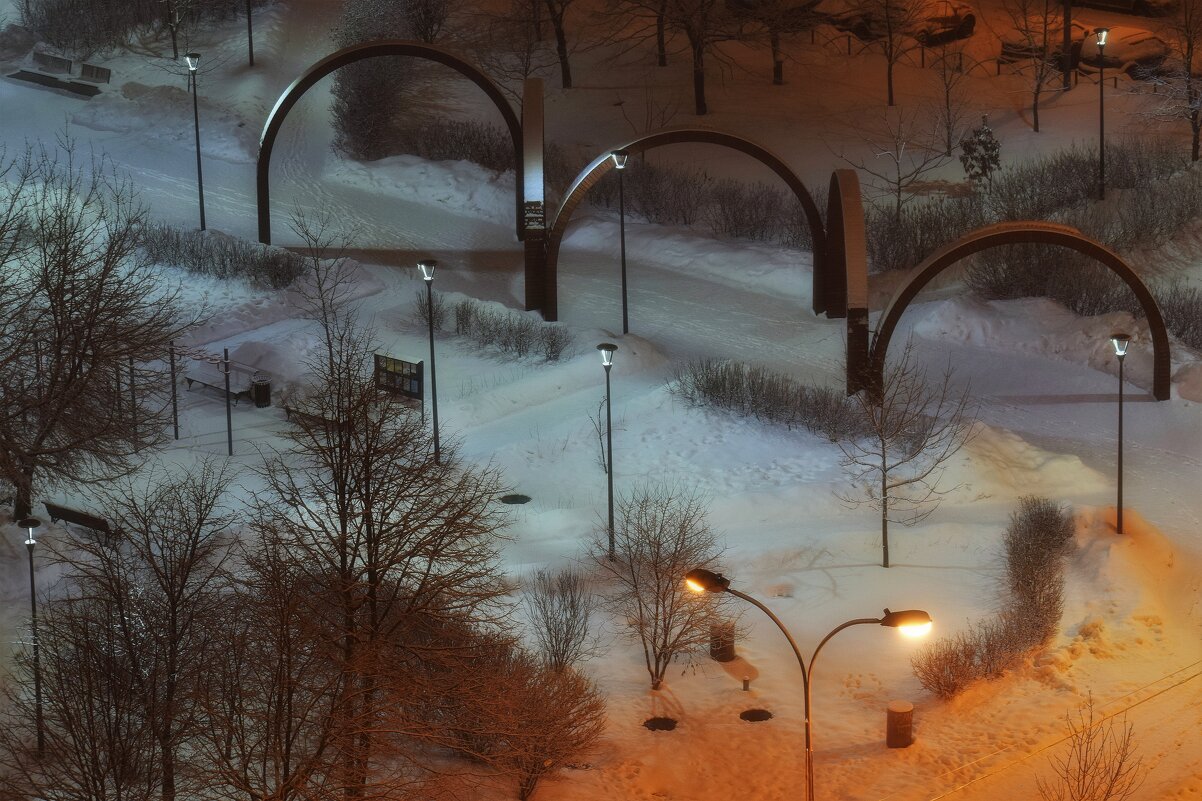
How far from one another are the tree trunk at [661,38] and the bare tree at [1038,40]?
975 cm

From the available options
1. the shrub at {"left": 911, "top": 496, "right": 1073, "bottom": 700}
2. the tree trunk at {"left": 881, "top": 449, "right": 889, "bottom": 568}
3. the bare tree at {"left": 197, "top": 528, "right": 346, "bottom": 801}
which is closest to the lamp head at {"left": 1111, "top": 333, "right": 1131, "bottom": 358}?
the shrub at {"left": 911, "top": 496, "right": 1073, "bottom": 700}

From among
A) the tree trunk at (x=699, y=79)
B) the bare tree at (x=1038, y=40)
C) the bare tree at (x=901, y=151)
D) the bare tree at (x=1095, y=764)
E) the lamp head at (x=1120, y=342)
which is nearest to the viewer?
the bare tree at (x=1095, y=764)

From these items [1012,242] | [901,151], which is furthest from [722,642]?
[901,151]

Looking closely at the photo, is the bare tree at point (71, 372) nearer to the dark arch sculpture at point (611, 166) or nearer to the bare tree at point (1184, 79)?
the dark arch sculpture at point (611, 166)

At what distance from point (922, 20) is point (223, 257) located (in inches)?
875

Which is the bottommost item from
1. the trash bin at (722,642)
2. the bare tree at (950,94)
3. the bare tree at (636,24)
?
the trash bin at (722,642)

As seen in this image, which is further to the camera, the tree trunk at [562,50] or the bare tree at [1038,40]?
the tree trunk at [562,50]

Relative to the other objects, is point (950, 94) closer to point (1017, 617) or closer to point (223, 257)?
point (223, 257)

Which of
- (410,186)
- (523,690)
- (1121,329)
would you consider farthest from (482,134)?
(523,690)

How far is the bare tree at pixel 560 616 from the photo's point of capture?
2370 cm

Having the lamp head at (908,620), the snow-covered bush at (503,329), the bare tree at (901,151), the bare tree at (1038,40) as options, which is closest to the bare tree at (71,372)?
the snow-covered bush at (503,329)

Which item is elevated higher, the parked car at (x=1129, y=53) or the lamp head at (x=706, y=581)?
the parked car at (x=1129, y=53)

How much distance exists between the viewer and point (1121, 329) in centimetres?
3278

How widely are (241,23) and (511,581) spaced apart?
2893cm
